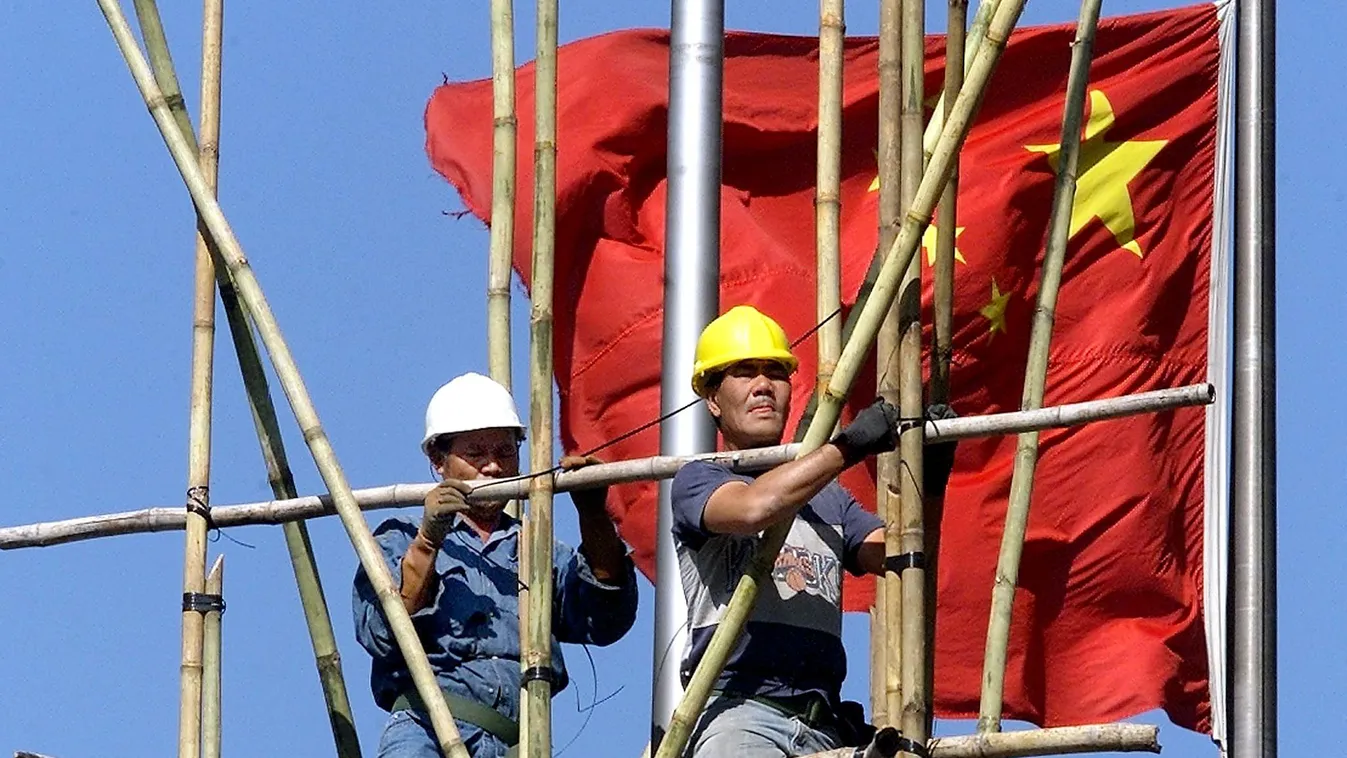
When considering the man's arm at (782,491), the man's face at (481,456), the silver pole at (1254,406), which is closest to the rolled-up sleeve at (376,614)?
the man's face at (481,456)

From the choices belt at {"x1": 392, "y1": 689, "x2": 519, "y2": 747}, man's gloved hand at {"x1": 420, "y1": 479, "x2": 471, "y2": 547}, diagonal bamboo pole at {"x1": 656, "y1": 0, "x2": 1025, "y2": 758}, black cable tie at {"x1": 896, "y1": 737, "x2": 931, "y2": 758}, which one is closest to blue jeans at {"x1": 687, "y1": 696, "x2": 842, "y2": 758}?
diagonal bamboo pole at {"x1": 656, "y1": 0, "x2": 1025, "y2": 758}

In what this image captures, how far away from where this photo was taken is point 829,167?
13523 millimetres

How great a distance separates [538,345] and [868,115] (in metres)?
7.10

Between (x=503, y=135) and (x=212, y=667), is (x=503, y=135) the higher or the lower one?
the higher one

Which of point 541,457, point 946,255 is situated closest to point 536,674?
point 541,457

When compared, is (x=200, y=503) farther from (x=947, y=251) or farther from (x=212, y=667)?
(x=947, y=251)

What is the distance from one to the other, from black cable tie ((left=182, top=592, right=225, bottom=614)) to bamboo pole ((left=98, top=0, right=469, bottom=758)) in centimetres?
88

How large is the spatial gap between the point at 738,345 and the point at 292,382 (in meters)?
1.86

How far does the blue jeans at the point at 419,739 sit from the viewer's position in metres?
13.0

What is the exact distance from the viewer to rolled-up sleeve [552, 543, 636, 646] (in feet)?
43.3

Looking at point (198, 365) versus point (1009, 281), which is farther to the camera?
point (1009, 281)

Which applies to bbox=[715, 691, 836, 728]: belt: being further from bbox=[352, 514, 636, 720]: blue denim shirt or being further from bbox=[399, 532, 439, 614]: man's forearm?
bbox=[399, 532, 439, 614]: man's forearm

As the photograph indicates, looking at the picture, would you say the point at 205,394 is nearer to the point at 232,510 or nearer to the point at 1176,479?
the point at 232,510

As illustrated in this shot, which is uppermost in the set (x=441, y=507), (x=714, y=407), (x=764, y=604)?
(x=714, y=407)
